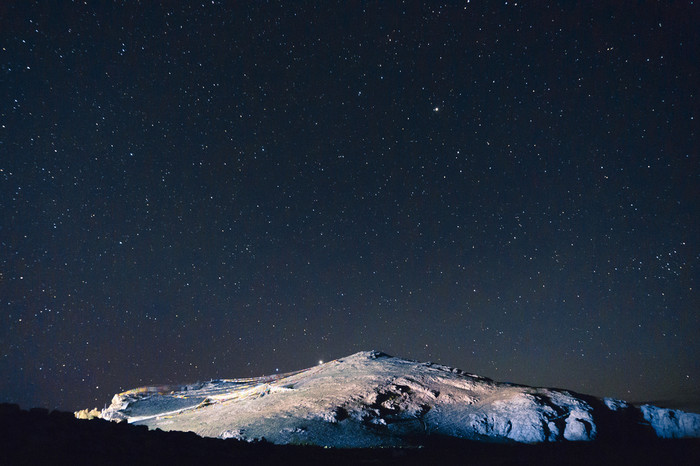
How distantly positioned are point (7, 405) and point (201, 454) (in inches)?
140

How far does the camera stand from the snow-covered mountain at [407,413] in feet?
38.4

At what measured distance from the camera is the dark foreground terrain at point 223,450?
5.64 m

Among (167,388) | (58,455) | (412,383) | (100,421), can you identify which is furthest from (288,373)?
(58,455)

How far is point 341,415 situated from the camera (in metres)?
13.0

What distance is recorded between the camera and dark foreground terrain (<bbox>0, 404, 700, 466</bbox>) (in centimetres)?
564

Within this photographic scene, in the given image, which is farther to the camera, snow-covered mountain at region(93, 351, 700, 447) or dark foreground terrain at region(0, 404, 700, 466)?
snow-covered mountain at region(93, 351, 700, 447)

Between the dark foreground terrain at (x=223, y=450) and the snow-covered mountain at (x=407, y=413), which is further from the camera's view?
the snow-covered mountain at (x=407, y=413)

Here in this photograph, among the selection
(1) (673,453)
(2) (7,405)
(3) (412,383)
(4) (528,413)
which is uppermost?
(2) (7,405)

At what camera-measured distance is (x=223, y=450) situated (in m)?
7.70

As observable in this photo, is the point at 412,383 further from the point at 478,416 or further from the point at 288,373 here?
the point at 288,373

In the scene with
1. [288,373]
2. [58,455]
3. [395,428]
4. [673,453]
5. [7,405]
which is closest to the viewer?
[58,455]

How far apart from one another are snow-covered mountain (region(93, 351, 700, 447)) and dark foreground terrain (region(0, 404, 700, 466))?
838mm

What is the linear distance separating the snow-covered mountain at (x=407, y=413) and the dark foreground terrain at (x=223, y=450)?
0.84 metres

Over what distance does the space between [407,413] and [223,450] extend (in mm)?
7943
